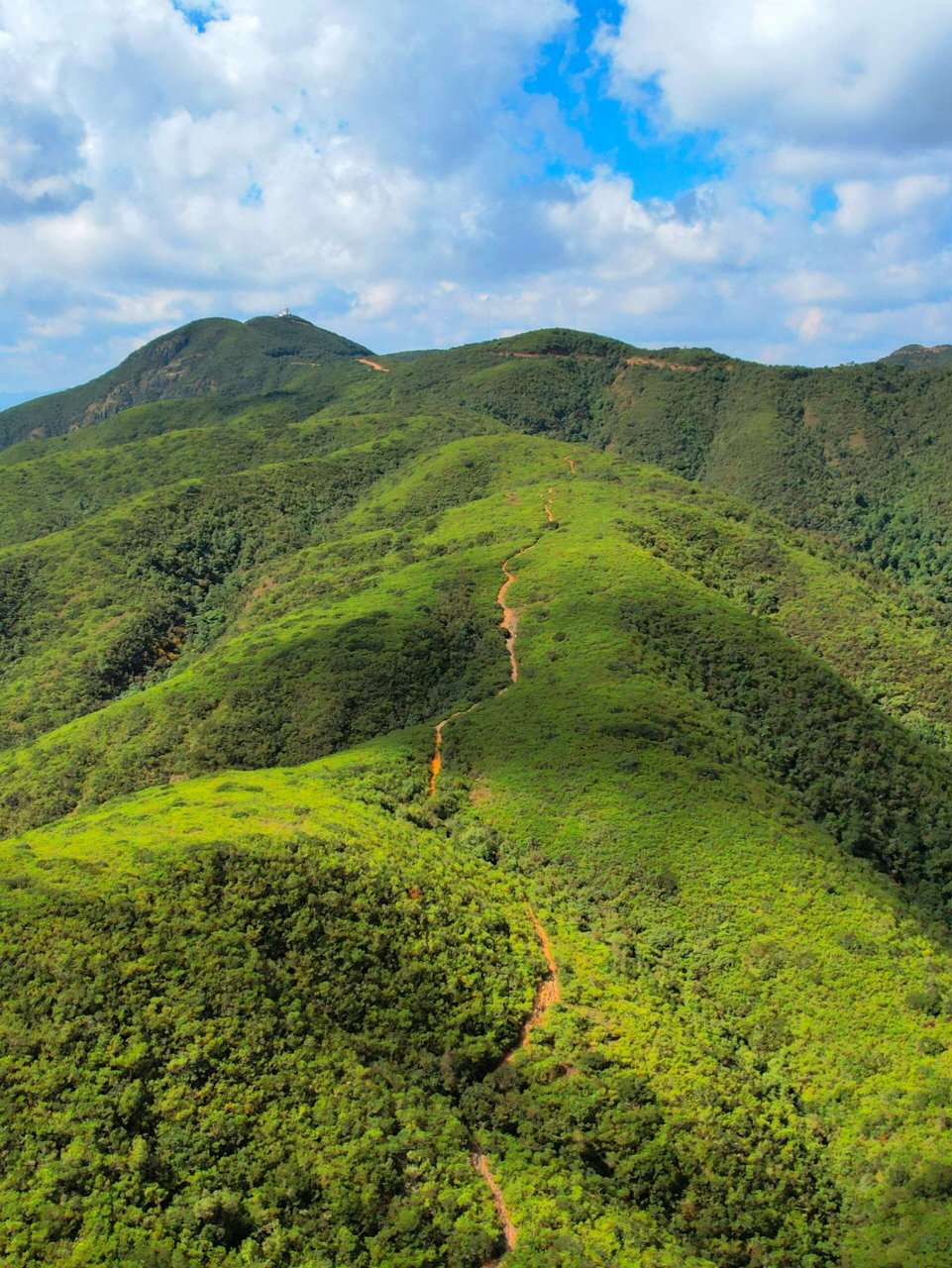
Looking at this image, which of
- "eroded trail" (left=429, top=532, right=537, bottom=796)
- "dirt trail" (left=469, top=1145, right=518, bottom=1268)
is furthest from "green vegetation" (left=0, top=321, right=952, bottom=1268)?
"eroded trail" (left=429, top=532, right=537, bottom=796)

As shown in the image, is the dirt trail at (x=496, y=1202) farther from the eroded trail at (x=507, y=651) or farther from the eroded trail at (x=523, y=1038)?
the eroded trail at (x=507, y=651)

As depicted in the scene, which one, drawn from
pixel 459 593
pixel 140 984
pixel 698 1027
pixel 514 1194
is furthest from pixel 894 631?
pixel 140 984

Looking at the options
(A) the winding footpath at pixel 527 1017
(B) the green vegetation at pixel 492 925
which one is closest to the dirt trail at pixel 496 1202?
(A) the winding footpath at pixel 527 1017

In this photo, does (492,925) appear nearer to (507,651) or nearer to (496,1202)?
(496,1202)

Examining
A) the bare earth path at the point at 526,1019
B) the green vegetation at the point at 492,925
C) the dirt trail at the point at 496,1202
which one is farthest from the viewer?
the bare earth path at the point at 526,1019

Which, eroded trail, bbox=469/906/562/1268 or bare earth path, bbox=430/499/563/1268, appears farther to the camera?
bare earth path, bbox=430/499/563/1268

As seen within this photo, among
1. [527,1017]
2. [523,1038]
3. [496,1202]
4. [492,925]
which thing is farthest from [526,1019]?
[496,1202]

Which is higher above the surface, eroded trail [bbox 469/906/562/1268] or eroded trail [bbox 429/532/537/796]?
eroded trail [bbox 429/532/537/796]

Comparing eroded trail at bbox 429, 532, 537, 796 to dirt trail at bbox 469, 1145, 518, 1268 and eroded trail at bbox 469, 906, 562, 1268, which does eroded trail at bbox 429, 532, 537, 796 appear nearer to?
eroded trail at bbox 469, 906, 562, 1268
